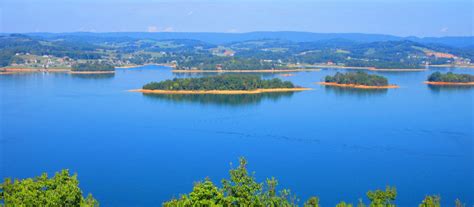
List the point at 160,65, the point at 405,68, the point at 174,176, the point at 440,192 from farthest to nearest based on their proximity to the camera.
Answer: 1. the point at 160,65
2. the point at 405,68
3. the point at 174,176
4. the point at 440,192

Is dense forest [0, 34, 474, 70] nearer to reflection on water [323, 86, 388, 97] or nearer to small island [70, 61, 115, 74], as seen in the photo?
small island [70, 61, 115, 74]

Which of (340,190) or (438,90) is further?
(438,90)

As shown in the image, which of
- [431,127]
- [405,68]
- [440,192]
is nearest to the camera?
[440,192]

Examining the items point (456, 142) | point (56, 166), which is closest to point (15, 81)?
point (56, 166)

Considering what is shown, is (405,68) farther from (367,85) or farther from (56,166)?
(56,166)

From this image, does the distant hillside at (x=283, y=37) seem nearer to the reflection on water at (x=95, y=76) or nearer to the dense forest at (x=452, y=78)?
the reflection on water at (x=95, y=76)

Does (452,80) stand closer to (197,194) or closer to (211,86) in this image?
(211,86)

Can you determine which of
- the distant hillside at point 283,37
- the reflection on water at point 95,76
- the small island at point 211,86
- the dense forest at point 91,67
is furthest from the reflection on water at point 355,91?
the distant hillside at point 283,37

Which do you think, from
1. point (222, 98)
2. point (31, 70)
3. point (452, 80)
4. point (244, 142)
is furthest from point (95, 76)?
point (244, 142)
